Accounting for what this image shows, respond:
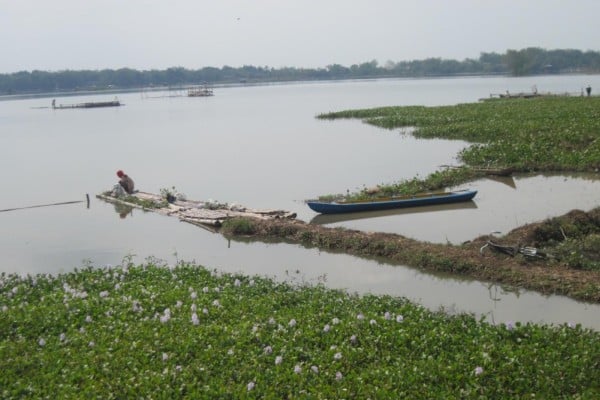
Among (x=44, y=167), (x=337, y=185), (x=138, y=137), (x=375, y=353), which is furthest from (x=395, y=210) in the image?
(x=138, y=137)

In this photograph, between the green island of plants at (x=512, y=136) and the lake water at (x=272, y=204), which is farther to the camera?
the green island of plants at (x=512, y=136)

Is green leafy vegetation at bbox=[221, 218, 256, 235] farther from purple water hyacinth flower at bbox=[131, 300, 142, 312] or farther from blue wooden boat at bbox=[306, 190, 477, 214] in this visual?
purple water hyacinth flower at bbox=[131, 300, 142, 312]

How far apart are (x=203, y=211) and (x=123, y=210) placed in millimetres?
3331

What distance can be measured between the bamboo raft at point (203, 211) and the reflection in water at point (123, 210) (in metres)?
0.11

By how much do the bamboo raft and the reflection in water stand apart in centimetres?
11

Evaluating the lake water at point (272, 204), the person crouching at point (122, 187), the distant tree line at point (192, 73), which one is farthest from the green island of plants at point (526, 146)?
the distant tree line at point (192, 73)

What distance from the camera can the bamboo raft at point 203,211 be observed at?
590 inches

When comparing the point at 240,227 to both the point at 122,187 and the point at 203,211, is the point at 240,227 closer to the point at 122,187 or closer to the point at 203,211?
the point at 203,211

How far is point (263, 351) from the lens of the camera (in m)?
6.51

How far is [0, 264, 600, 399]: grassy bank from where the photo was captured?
227 inches

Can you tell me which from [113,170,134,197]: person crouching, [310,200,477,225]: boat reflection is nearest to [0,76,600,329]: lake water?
[310,200,477,225]: boat reflection

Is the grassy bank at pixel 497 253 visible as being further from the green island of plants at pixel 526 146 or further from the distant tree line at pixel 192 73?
the distant tree line at pixel 192 73

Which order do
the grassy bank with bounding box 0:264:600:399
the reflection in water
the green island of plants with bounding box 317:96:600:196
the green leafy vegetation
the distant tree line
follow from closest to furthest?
the grassy bank with bounding box 0:264:600:399, the green leafy vegetation, the reflection in water, the green island of plants with bounding box 317:96:600:196, the distant tree line

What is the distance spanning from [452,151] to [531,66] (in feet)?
383
